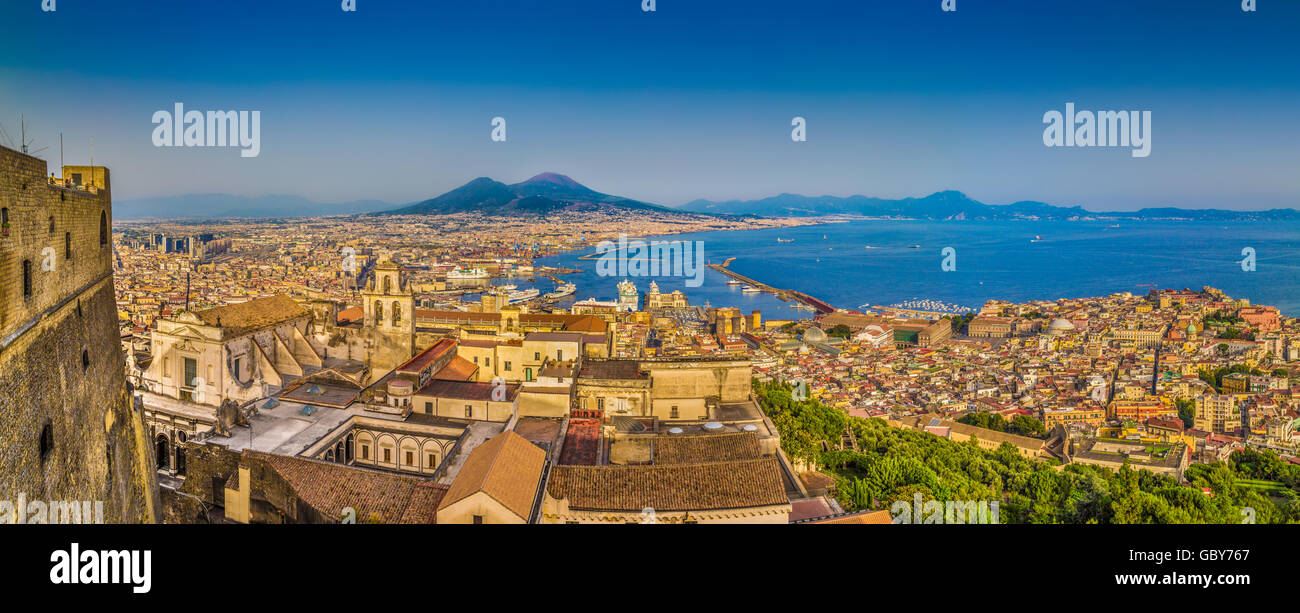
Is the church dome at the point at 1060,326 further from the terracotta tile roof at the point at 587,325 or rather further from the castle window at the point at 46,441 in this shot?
the castle window at the point at 46,441

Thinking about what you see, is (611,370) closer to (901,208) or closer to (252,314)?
(252,314)

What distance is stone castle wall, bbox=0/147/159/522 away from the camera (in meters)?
3.91

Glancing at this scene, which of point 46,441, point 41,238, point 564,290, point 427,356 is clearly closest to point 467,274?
point 564,290

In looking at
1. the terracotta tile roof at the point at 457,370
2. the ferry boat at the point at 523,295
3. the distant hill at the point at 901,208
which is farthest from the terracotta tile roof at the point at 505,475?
the distant hill at the point at 901,208

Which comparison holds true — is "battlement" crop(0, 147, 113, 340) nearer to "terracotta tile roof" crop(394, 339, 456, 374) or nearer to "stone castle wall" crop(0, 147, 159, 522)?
"stone castle wall" crop(0, 147, 159, 522)

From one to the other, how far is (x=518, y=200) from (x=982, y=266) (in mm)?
45783

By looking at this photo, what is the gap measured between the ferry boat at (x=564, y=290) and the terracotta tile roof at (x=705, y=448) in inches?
1209

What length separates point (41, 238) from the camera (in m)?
4.55

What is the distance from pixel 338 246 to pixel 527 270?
1222cm

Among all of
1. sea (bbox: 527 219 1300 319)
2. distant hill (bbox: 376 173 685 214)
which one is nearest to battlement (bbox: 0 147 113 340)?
sea (bbox: 527 219 1300 319)

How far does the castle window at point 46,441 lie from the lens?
14.1 feet

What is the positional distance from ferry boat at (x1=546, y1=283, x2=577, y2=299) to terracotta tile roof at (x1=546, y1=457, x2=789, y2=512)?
32319mm
